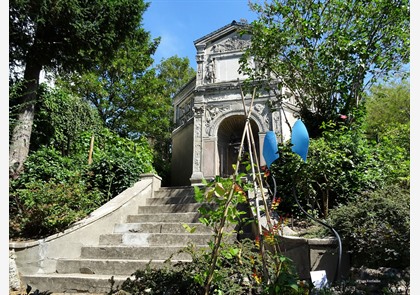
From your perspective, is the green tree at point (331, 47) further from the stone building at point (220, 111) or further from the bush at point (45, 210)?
the bush at point (45, 210)

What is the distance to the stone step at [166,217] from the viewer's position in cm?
487

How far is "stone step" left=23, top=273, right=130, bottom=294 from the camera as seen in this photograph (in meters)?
3.38

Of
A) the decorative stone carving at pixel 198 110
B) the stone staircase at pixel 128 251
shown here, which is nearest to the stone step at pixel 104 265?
the stone staircase at pixel 128 251

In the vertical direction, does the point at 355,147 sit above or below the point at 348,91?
below

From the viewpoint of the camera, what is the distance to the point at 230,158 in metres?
11.3

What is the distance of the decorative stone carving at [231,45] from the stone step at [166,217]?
777cm

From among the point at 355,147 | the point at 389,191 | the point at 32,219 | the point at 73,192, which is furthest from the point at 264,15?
the point at 32,219

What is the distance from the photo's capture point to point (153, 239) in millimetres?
4383

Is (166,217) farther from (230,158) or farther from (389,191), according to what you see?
(230,158)

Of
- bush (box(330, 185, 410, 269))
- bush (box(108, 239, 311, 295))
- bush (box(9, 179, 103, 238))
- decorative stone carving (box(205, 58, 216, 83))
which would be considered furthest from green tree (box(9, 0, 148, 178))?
bush (box(330, 185, 410, 269))

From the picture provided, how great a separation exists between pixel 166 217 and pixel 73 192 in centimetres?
160

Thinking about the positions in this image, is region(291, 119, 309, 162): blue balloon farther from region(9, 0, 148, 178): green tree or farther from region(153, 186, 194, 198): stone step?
region(9, 0, 148, 178): green tree

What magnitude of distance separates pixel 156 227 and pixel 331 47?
509 cm

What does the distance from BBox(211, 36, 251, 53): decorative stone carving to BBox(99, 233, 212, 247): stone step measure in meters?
8.38
